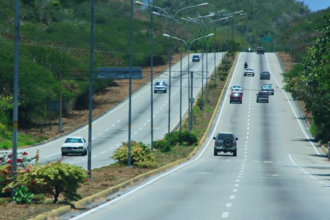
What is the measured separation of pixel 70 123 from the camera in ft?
273

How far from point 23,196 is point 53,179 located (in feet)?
2.95

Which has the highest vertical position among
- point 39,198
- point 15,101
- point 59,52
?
point 59,52

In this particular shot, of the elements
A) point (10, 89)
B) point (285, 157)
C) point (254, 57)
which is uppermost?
point (254, 57)

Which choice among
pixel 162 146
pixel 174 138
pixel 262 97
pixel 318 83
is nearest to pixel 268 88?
pixel 262 97

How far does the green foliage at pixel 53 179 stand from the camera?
19.0 metres

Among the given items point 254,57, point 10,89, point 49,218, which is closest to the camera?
point 49,218

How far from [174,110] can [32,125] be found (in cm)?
1831

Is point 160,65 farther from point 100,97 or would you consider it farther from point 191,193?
point 191,193

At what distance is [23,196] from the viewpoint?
18.5m

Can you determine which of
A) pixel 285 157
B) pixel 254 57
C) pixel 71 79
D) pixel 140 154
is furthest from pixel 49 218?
pixel 254 57

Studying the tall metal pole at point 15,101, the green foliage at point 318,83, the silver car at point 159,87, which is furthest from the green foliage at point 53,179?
the silver car at point 159,87

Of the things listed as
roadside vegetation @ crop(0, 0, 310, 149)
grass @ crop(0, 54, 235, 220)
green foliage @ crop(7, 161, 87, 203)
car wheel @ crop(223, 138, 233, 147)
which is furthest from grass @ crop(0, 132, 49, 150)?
green foliage @ crop(7, 161, 87, 203)

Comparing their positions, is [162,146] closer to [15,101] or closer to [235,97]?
[15,101]

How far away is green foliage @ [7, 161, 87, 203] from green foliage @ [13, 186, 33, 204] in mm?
194
